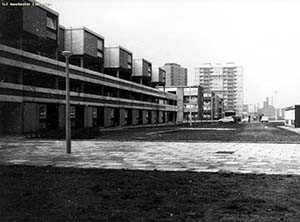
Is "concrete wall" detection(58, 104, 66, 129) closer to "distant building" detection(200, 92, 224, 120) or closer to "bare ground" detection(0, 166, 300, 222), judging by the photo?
"bare ground" detection(0, 166, 300, 222)

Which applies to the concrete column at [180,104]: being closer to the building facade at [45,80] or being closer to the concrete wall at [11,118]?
the building facade at [45,80]

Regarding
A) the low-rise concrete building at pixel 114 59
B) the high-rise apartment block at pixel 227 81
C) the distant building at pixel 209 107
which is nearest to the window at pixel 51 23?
the low-rise concrete building at pixel 114 59

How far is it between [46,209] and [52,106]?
3596 cm

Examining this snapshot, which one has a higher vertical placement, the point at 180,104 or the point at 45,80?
the point at 45,80

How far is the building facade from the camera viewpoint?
3300 cm

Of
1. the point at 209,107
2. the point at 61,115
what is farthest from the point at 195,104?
the point at 61,115

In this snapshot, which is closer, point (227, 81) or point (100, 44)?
point (100, 44)

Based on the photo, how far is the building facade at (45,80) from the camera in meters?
33.0

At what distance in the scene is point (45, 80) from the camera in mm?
40656

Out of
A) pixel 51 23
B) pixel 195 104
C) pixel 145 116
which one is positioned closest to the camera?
pixel 51 23

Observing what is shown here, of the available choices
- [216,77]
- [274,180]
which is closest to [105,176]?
[274,180]

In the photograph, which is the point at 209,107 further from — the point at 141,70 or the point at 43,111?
the point at 43,111

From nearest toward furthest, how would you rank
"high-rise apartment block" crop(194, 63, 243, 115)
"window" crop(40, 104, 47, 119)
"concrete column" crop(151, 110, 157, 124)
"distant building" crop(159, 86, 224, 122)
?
1. "window" crop(40, 104, 47, 119)
2. "concrete column" crop(151, 110, 157, 124)
3. "distant building" crop(159, 86, 224, 122)
4. "high-rise apartment block" crop(194, 63, 243, 115)

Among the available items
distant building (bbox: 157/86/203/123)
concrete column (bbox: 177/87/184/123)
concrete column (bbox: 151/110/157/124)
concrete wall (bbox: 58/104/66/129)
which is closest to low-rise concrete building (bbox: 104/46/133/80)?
concrete wall (bbox: 58/104/66/129)
